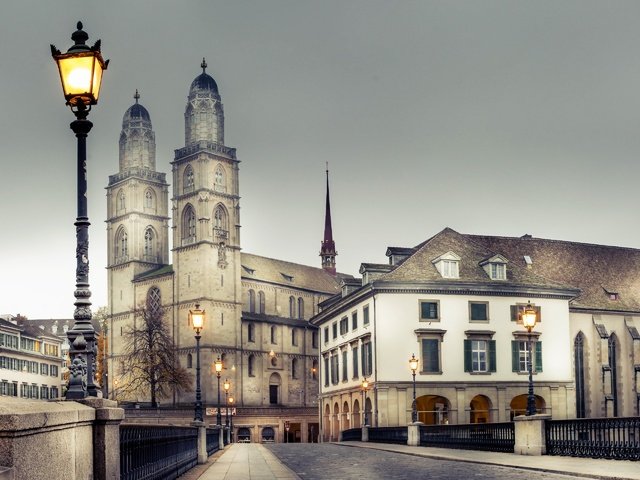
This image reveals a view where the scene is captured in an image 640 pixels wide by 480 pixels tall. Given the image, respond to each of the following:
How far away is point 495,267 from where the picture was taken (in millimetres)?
67688

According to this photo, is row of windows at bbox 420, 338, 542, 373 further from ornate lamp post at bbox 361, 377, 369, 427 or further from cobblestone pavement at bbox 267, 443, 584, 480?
cobblestone pavement at bbox 267, 443, 584, 480

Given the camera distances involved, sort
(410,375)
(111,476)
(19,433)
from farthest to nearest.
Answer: (410,375)
(111,476)
(19,433)

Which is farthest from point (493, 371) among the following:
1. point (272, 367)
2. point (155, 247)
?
point (155, 247)

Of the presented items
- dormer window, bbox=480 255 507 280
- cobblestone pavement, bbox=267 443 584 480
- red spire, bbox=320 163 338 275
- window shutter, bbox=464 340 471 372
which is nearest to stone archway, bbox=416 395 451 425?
window shutter, bbox=464 340 471 372

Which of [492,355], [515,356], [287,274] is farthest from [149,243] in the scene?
[515,356]

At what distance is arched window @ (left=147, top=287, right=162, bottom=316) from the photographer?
116 metres

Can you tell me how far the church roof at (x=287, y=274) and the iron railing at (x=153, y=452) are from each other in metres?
94.5

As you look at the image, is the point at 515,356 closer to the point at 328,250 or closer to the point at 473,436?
the point at 473,436

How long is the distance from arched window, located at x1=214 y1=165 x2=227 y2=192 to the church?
132mm

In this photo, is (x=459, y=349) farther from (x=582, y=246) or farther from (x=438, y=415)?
(x=582, y=246)

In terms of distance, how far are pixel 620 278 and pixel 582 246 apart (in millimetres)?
Answer: 4229

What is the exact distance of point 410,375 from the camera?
210ft

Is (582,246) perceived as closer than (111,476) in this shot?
No

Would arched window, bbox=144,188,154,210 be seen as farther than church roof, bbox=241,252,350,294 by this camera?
Yes
